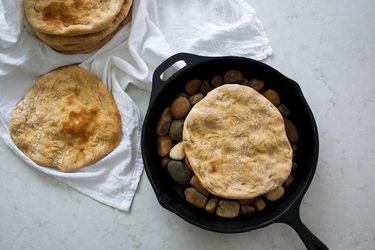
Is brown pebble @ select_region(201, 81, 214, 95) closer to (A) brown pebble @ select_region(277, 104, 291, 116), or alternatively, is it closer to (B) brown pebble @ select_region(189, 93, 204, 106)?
(B) brown pebble @ select_region(189, 93, 204, 106)

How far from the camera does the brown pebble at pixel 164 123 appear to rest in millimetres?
1005

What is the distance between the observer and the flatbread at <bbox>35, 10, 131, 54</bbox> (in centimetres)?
103

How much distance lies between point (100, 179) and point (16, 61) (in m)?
0.39

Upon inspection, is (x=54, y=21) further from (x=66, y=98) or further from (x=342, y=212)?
(x=342, y=212)

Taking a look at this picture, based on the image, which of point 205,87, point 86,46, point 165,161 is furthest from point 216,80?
point 86,46

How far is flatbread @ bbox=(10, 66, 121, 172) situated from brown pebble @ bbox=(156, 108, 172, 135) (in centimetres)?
12

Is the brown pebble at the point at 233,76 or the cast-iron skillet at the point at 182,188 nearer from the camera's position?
the cast-iron skillet at the point at 182,188

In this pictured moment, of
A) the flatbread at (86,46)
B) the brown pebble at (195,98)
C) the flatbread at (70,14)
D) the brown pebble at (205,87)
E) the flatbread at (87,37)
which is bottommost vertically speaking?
the brown pebble at (195,98)

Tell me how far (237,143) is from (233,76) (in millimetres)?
191

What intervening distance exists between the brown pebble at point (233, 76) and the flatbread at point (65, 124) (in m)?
0.31

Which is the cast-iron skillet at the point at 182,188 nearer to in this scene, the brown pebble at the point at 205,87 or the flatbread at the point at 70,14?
the brown pebble at the point at 205,87

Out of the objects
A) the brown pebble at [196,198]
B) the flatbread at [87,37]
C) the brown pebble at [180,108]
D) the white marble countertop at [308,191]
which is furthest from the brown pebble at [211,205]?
the flatbread at [87,37]

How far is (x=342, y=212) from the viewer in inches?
43.0

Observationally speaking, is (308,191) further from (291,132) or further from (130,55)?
(130,55)
